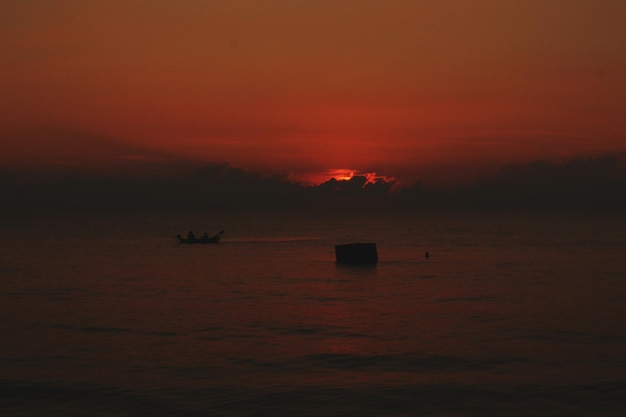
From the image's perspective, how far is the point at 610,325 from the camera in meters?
28.8

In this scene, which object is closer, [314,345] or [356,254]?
[314,345]

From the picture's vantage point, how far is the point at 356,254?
59062 mm

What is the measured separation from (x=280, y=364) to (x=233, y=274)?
33684mm

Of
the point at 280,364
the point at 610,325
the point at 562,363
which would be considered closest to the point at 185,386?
the point at 280,364

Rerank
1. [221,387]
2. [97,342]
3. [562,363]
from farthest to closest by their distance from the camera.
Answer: [97,342]
[562,363]
[221,387]

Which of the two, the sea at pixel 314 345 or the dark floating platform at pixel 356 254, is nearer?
the sea at pixel 314 345

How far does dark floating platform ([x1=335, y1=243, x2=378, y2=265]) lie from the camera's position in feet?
194

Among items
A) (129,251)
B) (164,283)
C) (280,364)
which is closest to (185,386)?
(280,364)

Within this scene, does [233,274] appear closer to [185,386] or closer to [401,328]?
[401,328]

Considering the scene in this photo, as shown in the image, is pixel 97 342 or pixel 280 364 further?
pixel 97 342

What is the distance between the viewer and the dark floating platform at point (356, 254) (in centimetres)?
5906

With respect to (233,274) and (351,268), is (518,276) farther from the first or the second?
(233,274)

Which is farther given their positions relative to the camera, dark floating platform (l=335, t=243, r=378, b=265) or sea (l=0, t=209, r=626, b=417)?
dark floating platform (l=335, t=243, r=378, b=265)

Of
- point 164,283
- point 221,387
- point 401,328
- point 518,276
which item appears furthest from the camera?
point 518,276
